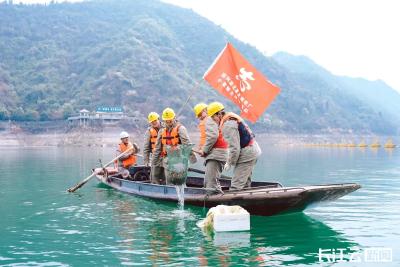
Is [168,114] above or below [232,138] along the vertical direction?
→ above

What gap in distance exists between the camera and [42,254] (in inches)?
400

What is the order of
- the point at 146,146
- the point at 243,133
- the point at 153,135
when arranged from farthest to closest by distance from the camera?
1. the point at 146,146
2. the point at 153,135
3. the point at 243,133

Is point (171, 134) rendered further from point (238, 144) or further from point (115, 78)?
point (115, 78)

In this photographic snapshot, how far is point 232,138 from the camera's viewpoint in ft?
43.1

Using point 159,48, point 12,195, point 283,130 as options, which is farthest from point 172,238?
point 159,48

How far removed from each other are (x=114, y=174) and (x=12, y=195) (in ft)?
13.6

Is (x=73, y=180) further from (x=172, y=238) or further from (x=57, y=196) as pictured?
(x=172, y=238)

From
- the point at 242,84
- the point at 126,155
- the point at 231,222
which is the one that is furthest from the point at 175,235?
the point at 126,155

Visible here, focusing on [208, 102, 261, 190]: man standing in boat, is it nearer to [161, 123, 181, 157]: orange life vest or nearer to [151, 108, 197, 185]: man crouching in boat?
[151, 108, 197, 185]: man crouching in boat

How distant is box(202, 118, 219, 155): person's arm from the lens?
13906mm

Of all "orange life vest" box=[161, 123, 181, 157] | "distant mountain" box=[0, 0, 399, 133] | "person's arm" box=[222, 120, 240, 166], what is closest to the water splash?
"orange life vest" box=[161, 123, 181, 157]

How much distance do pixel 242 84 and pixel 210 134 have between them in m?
3.12

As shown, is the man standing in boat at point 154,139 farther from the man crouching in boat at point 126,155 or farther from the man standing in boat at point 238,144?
the man standing in boat at point 238,144

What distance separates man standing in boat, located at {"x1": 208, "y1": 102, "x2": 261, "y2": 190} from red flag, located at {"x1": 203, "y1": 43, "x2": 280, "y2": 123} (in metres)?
2.38
